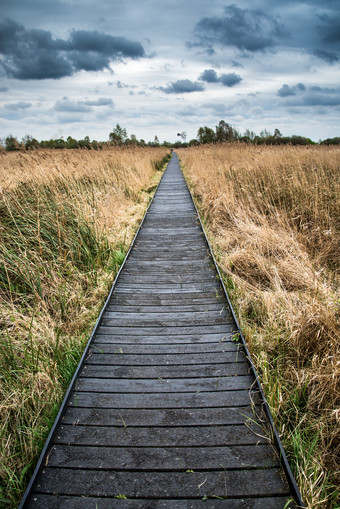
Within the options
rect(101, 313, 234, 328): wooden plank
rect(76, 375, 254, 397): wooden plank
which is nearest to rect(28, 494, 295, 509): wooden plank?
A: rect(76, 375, 254, 397): wooden plank

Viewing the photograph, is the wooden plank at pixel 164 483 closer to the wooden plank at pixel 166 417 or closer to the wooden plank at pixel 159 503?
the wooden plank at pixel 159 503

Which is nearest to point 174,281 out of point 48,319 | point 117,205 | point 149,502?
point 48,319

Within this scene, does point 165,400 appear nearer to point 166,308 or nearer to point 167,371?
point 167,371

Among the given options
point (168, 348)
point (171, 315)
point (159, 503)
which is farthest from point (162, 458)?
point (171, 315)

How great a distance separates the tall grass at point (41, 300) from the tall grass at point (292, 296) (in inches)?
69.6

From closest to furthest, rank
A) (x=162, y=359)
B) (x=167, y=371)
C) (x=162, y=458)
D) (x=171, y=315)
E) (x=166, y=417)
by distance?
(x=162, y=458), (x=166, y=417), (x=167, y=371), (x=162, y=359), (x=171, y=315)

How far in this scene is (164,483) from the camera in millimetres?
1869

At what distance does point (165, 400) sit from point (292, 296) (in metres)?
2.20

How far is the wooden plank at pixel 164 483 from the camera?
5.95 ft

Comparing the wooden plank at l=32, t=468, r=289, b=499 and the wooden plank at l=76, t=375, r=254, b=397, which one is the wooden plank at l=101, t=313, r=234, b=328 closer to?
the wooden plank at l=76, t=375, r=254, b=397

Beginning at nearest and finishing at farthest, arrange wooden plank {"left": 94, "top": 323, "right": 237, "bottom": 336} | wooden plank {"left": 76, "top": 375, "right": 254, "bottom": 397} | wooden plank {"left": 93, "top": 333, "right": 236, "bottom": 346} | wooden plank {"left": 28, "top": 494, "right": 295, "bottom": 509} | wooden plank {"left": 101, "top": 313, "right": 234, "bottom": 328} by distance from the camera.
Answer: wooden plank {"left": 28, "top": 494, "right": 295, "bottom": 509}
wooden plank {"left": 76, "top": 375, "right": 254, "bottom": 397}
wooden plank {"left": 93, "top": 333, "right": 236, "bottom": 346}
wooden plank {"left": 94, "top": 323, "right": 237, "bottom": 336}
wooden plank {"left": 101, "top": 313, "right": 234, "bottom": 328}

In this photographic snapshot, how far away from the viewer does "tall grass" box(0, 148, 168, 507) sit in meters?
2.23

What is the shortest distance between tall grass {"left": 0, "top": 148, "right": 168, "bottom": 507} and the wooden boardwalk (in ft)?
0.57

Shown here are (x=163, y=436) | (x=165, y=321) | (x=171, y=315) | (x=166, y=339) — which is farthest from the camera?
(x=171, y=315)
